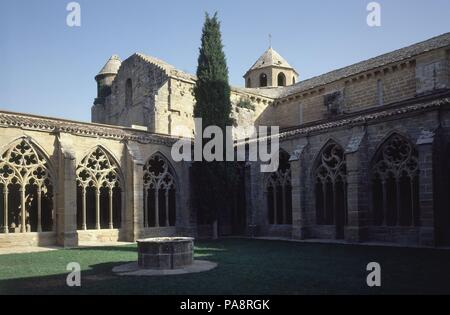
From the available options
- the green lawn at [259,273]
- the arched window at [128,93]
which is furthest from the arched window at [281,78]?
the green lawn at [259,273]

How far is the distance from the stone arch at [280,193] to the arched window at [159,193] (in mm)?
4616

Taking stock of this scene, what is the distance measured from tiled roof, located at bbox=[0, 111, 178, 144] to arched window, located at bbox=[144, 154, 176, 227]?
102 cm

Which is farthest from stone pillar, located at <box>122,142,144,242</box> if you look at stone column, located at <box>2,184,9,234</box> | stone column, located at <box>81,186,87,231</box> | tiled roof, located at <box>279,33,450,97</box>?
tiled roof, located at <box>279,33,450,97</box>

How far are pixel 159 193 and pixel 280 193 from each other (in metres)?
5.71

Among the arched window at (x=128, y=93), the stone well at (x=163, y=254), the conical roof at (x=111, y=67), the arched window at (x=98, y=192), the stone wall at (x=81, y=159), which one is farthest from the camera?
the conical roof at (x=111, y=67)

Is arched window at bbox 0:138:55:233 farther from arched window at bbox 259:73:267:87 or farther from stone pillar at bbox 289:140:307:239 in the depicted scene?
arched window at bbox 259:73:267:87

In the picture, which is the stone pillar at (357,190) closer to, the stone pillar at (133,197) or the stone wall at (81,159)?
the stone wall at (81,159)

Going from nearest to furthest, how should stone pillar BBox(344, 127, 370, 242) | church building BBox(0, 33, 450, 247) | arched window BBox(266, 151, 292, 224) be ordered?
church building BBox(0, 33, 450, 247), stone pillar BBox(344, 127, 370, 242), arched window BBox(266, 151, 292, 224)

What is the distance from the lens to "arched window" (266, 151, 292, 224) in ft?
62.8

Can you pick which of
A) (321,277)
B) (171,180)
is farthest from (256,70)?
(321,277)

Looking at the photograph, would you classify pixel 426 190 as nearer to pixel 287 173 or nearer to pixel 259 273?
pixel 287 173

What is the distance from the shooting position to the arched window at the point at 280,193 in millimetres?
19156
